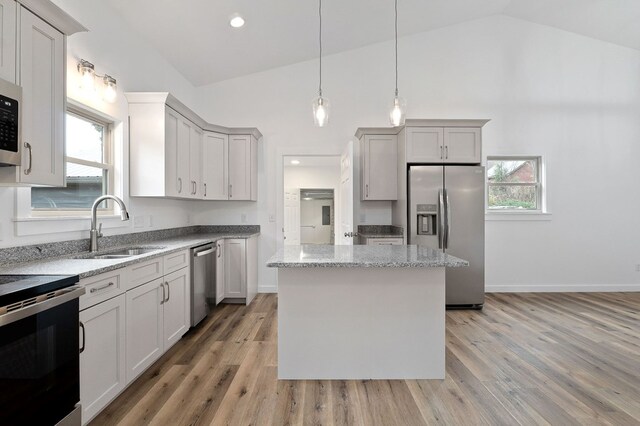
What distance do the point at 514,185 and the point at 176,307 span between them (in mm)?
4656

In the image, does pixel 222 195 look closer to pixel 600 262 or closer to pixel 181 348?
pixel 181 348

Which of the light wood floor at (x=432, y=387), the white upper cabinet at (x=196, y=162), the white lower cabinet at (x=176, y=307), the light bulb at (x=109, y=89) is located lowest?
the light wood floor at (x=432, y=387)

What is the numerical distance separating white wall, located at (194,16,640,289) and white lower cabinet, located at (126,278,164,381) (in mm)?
2292

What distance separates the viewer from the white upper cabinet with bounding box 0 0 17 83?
1.57 meters

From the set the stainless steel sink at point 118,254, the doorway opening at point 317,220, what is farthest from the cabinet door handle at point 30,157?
the doorway opening at point 317,220

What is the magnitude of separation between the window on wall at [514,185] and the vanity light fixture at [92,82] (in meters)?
4.65

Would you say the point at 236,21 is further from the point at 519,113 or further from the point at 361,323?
the point at 519,113

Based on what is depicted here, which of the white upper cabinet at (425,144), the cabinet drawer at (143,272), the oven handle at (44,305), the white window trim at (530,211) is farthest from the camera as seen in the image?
the white window trim at (530,211)

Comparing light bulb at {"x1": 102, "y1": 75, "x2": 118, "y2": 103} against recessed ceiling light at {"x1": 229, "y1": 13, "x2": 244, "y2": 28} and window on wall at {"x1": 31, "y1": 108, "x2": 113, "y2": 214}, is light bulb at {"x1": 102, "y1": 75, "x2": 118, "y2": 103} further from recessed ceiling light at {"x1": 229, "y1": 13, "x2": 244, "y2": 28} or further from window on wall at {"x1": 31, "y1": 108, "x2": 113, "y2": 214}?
recessed ceiling light at {"x1": 229, "y1": 13, "x2": 244, "y2": 28}

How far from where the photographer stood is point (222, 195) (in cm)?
438

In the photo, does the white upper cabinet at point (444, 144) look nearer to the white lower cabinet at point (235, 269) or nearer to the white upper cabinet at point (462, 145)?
the white upper cabinet at point (462, 145)

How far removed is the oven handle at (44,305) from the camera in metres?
1.19

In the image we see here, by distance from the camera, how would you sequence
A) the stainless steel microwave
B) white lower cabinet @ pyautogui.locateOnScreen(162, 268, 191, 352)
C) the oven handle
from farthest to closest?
white lower cabinet @ pyautogui.locateOnScreen(162, 268, 191, 352) < the stainless steel microwave < the oven handle

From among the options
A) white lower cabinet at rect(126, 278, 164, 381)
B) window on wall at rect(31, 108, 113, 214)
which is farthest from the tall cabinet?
white lower cabinet at rect(126, 278, 164, 381)
